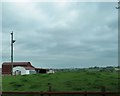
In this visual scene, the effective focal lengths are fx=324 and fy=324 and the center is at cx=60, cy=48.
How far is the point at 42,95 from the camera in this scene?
17719 mm

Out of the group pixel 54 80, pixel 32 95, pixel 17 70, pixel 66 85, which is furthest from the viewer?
pixel 17 70

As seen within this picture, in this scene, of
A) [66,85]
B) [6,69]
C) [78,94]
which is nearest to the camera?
[78,94]

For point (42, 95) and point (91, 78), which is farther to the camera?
point (91, 78)

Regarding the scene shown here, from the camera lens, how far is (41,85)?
24.1m

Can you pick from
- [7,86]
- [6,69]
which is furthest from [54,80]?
[6,69]

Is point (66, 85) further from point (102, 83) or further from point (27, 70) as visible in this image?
point (27, 70)

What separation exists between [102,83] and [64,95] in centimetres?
669

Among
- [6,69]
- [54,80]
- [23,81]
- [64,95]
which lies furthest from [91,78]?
[6,69]

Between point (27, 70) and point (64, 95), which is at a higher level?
point (27, 70)

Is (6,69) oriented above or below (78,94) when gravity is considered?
above

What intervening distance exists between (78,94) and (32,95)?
2860 millimetres

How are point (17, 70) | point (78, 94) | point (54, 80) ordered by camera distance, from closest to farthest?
point (78, 94) → point (54, 80) → point (17, 70)

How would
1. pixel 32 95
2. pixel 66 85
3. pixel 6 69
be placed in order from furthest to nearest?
1. pixel 6 69
2. pixel 66 85
3. pixel 32 95

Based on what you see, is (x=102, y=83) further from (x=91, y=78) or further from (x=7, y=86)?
(x=7, y=86)
